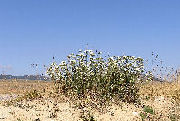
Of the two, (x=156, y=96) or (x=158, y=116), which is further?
(x=156, y=96)

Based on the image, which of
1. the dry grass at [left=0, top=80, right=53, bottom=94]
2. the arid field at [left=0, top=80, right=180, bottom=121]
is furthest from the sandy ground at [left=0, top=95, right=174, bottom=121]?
the dry grass at [left=0, top=80, right=53, bottom=94]

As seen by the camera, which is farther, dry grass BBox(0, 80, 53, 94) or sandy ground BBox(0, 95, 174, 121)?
dry grass BBox(0, 80, 53, 94)

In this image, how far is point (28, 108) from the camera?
423 inches

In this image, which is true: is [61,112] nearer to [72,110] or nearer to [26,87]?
[72,110]

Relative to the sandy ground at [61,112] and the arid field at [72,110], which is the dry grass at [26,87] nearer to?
the arid field at [72,110]

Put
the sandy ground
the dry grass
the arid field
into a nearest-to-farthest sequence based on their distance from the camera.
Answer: the sandy ground < the arid field < the dry grass

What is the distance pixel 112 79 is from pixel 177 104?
3.05m

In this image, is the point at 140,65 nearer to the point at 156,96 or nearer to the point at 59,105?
the point at 156,96

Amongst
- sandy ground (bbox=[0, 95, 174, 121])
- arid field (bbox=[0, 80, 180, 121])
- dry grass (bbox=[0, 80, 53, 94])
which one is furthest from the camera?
dry grass (bbox=[0, 80, 53, 94])

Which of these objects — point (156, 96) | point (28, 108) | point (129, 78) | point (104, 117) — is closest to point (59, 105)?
point (28, 108)

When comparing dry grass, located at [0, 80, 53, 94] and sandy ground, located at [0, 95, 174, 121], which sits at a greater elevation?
dry grass, located at [0, 80, 53, 94]

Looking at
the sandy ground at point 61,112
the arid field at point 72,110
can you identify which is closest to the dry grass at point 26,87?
the arid field at point 72,110

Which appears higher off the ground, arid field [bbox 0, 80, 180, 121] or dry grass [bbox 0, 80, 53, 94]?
dry grass [bbox 0, 80, 53, 94]

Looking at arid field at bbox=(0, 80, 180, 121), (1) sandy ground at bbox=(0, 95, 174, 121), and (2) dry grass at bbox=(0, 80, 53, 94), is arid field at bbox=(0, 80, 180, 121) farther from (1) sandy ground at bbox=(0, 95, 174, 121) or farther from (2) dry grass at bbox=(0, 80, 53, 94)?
(2) dry grass at bbox=(0, 80, 53, 94)
